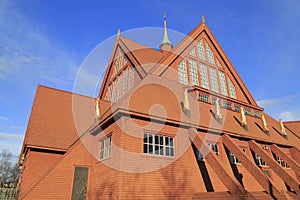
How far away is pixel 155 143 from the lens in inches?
466

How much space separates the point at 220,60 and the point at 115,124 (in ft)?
52.7

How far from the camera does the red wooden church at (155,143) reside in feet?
35.9

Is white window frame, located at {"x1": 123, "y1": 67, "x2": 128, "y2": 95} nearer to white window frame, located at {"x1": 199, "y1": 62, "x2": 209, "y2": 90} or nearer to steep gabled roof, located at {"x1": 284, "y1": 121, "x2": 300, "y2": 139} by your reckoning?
white window frame, located at {"x1": 199, "y1": 62, "x2": 209, "y2": 90}

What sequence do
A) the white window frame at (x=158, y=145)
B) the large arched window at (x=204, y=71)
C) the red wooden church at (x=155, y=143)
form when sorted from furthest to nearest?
the large arched window at (x=204, y=71), the white window frame at (x=158, y=145), the red wooden church at (x=155, y=143)

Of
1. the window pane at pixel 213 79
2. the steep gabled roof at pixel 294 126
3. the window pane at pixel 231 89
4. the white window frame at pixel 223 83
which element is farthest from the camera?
the steep gabled roof at pixel 294 126

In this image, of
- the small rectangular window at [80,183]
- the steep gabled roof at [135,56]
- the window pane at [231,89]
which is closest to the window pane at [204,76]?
the window pane at [231,89]

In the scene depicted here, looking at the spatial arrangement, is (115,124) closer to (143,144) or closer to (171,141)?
(143,144)

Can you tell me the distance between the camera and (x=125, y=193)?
9930mm

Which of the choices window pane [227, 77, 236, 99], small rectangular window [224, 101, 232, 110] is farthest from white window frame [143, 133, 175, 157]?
window pane [227, 77, 236, 99]

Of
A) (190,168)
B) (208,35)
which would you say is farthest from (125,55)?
(190,168)

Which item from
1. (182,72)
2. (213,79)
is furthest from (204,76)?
Result: (182,72)

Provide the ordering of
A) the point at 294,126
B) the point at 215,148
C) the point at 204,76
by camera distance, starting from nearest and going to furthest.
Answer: the point at 215,148
the point at 204,76
the point at 294,126

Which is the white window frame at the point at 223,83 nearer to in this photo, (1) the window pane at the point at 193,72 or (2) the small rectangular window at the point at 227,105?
(2) the small rectangular window at the point at 227,105

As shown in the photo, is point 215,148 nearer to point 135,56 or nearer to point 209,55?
point 135,56
